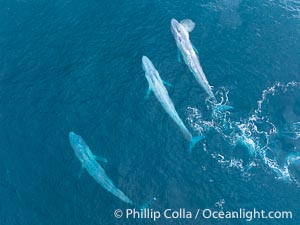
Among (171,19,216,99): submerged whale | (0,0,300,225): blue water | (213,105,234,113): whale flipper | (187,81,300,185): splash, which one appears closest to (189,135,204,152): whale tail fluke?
(0,0,300,225): blue water

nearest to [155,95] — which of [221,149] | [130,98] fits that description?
[130,98]

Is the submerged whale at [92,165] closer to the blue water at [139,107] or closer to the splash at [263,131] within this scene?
the blue water at [139,107]

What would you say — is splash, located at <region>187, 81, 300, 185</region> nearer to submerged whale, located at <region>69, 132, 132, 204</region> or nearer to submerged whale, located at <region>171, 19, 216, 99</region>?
submerged whale, located at <region>171, 19, 216, 99</region>

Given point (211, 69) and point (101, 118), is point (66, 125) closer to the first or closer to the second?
point (101, 118)

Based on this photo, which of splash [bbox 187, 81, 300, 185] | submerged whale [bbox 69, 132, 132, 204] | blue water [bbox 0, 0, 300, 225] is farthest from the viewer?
splash [bbox 187, 81, 300, 185]

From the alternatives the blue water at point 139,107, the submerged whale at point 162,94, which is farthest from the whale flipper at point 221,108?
the submerged whale at point 162,94
